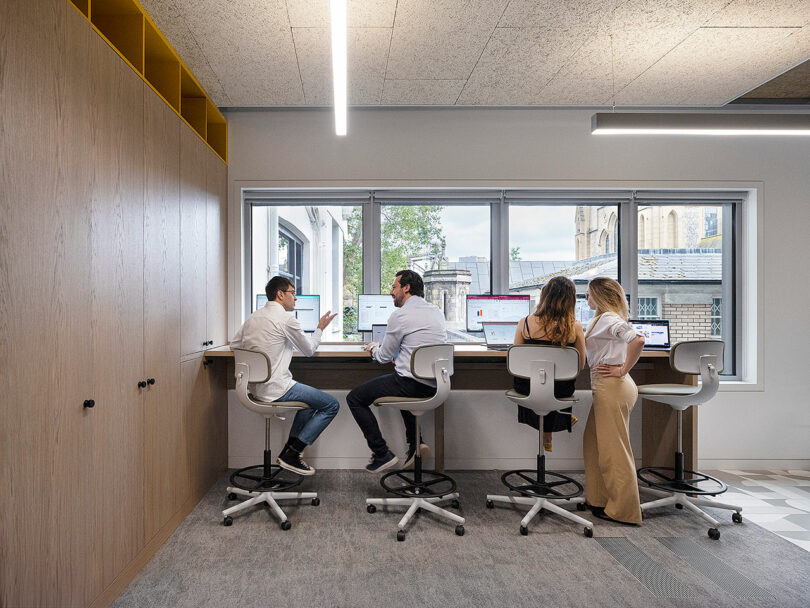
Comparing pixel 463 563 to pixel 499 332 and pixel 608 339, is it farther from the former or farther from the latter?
pixel 499 332

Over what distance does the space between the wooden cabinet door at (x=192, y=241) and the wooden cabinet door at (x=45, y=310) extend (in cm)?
100

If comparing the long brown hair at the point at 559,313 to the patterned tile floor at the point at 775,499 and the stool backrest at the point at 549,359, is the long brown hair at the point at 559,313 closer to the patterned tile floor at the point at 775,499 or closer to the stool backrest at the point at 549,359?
the stool backrest at the point at 549,359

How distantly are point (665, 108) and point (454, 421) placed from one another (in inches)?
116

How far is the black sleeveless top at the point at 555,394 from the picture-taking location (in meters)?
2.71

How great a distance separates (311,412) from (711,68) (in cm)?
338

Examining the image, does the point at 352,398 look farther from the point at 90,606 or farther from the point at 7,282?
the point at 7,282

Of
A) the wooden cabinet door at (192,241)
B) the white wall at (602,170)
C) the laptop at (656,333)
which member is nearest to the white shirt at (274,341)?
the wooden cabinet door at (192,241)

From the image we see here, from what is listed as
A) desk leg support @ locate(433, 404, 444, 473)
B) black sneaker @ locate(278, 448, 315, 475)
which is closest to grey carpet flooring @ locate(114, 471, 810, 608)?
black sneaker @ locate(278, 448, 315, 475)

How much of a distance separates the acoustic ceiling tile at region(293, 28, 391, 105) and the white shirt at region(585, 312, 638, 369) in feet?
6.62

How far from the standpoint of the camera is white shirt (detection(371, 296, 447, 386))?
9.42 ft

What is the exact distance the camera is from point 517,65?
3133 millimetres

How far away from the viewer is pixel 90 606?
1803mm

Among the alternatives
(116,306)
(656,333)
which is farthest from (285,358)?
(656,333)

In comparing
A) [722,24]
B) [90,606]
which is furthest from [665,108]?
[90,606]
